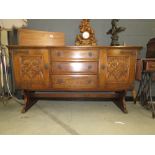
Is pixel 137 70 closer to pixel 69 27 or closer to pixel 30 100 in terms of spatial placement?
pixel 69 27

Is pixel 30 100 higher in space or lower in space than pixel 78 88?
lower

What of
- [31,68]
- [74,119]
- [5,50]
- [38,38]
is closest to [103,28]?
[38,38]

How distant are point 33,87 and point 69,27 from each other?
49.6 inches

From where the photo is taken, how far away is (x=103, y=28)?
95.1 inches

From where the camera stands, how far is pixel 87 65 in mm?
1837

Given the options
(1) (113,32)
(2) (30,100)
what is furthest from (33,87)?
(1) (113,32)

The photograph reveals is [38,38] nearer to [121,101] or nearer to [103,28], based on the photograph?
[103,28]

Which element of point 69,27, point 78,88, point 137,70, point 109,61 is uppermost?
point 69,27

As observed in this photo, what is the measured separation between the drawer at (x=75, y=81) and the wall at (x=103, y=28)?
92 centimetres

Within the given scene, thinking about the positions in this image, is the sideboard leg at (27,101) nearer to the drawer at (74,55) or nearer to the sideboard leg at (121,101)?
the drawer at (74,55)

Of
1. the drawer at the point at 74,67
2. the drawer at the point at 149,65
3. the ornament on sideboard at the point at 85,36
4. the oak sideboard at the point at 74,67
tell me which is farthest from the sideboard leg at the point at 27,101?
the drawer at the point at 149,65

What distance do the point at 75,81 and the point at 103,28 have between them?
1.19 m

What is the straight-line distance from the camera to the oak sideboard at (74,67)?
5.90 ft
